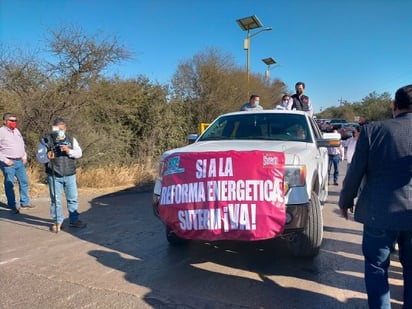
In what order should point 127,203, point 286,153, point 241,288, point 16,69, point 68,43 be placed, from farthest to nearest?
point 68,43 → point 16,69 → point 127,203 → point 286,153 → point 241,288

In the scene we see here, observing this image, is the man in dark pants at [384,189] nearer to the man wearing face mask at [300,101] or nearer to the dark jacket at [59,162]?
the dark jacket at [59,162]

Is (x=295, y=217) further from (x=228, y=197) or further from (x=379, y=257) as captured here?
(x=379, y=257)

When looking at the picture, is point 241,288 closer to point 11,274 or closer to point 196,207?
point 196,207

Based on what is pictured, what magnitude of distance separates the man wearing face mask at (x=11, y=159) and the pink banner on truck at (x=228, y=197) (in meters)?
4.41

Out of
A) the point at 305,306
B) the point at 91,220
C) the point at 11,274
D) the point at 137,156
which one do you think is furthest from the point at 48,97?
the point at 305,306

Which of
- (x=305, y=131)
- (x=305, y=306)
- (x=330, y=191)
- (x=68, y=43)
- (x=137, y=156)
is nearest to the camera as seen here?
(x=305, y=306)

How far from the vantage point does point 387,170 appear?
8.51 ft

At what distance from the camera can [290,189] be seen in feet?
11.8

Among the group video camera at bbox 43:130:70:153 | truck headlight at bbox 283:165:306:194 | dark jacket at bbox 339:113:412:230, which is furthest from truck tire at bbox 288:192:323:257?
video camera at bbox 43:130:70:153

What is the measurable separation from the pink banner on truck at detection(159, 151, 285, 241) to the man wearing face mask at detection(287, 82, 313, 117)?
4878 mm

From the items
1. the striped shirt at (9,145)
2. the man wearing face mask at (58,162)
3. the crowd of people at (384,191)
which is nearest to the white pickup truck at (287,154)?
the crowd of people at (384,191)

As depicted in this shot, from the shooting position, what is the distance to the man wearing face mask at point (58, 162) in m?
5.37

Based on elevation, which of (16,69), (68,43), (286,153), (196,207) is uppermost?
(68,43)

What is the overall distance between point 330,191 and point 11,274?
23.6 ft
